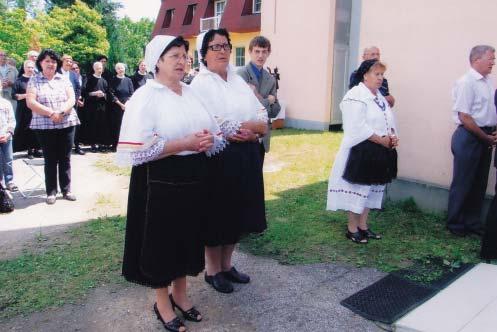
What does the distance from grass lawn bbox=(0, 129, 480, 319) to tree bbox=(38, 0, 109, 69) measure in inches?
1326

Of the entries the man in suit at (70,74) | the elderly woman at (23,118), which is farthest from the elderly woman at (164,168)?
the man in suit at (70,74)

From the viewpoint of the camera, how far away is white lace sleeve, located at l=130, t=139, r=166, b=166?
2.80 m

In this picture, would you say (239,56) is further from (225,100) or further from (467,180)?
(225,100)

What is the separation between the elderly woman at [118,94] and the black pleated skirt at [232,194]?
23.4ft

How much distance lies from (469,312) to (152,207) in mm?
2563

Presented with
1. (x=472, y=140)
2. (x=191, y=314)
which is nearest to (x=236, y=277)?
(x=191, y=314)

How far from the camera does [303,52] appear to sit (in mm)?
14359

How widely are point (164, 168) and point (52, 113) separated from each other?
3592 millimetres

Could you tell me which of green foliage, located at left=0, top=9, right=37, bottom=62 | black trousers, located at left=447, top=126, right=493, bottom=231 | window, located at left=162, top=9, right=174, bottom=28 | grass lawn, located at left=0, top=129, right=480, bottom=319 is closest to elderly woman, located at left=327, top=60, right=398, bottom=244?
grass lawn, located at left=0, top=129, right=480, bottom=319

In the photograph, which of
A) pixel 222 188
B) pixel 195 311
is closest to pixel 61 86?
pixel 222 188

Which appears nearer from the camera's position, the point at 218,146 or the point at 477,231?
the point at 218,146

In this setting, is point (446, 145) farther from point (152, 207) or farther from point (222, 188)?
point (152, 207)

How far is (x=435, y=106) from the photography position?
5637 millimetres

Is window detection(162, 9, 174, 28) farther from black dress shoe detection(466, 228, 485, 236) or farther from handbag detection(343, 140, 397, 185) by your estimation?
black dress shoe detection(466, 228, 485, 236)
